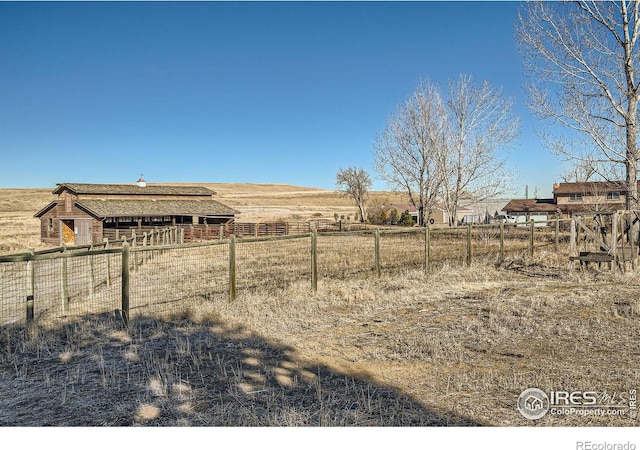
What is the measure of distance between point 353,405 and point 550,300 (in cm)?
600

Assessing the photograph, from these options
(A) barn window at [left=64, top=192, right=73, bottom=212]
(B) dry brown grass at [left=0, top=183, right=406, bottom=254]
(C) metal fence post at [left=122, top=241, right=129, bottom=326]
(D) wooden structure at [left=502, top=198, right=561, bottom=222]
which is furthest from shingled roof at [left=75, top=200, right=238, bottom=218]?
(D) wooden structure at [left=502, top=198, right=561, bottom=222]

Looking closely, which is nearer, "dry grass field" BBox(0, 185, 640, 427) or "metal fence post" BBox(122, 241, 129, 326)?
"dry grass field" BBox(0, 185, 640, 427)

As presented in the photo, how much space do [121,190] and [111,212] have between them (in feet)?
15.3

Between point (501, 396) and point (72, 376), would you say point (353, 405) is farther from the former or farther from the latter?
point (72, 376)

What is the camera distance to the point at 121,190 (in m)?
37.3

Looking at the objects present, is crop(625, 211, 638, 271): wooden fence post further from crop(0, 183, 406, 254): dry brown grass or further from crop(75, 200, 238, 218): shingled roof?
crop(0, 183, 406, 254): dry brown grass

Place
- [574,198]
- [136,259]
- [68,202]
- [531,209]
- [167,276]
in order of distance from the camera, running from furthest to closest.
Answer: [531,209] < [574,198] < [68,202] < [136,259] < [167,276]

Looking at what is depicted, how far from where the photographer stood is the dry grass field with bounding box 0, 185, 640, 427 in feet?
14.1

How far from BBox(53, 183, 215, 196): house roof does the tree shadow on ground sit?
30.8 metres

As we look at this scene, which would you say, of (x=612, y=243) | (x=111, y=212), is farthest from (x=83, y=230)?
(x=612, y=243)

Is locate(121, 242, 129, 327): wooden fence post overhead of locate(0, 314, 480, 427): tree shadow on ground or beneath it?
overhead

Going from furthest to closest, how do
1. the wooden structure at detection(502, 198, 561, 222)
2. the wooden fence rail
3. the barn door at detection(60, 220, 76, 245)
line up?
the wooden structure at detection(502, 198, 561, 222) < the barn door at detection(60, 220, 76, 245) < the wooden fence rail

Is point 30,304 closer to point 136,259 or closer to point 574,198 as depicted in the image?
point 136,259

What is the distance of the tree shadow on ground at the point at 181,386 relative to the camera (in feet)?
13.8
